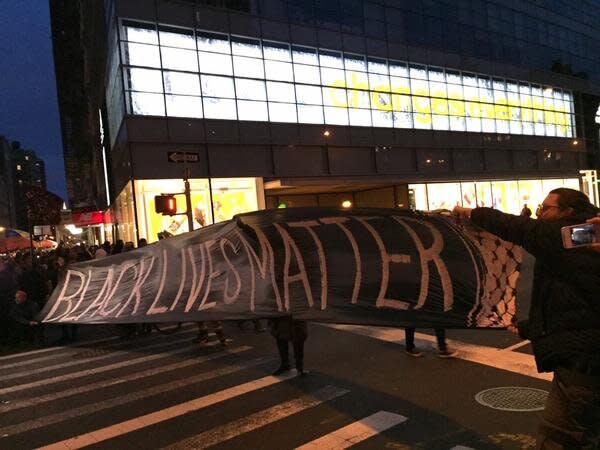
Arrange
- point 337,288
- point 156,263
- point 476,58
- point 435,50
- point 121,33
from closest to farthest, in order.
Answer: point 337,288 → point 156,263 → point 121,33 → point 435,50 → point 476,58

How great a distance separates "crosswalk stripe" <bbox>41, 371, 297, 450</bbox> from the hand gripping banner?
109cm

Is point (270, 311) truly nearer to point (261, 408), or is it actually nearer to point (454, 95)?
point (261, 408)

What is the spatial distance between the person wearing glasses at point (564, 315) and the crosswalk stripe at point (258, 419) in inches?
128

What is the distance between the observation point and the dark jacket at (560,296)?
9.72 ft

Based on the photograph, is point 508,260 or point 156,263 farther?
point 156,263

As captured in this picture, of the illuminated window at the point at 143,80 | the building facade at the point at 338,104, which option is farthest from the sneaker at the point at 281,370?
the illuminated window at the point at 143,80

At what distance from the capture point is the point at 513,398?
5945mm

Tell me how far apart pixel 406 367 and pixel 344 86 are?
23.4m

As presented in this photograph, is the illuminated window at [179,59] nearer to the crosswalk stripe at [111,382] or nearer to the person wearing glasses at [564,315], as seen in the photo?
the crosswalk stripe at [111,382]

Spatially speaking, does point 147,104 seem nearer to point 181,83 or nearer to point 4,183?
point 181,83

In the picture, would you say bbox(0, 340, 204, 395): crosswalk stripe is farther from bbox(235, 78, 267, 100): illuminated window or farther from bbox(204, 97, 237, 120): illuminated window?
bbox(235, 78, 267, 100): illuminated window

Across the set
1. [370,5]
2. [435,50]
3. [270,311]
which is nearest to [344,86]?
[370,5]

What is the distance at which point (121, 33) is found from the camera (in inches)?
874

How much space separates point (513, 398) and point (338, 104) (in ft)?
79.7
